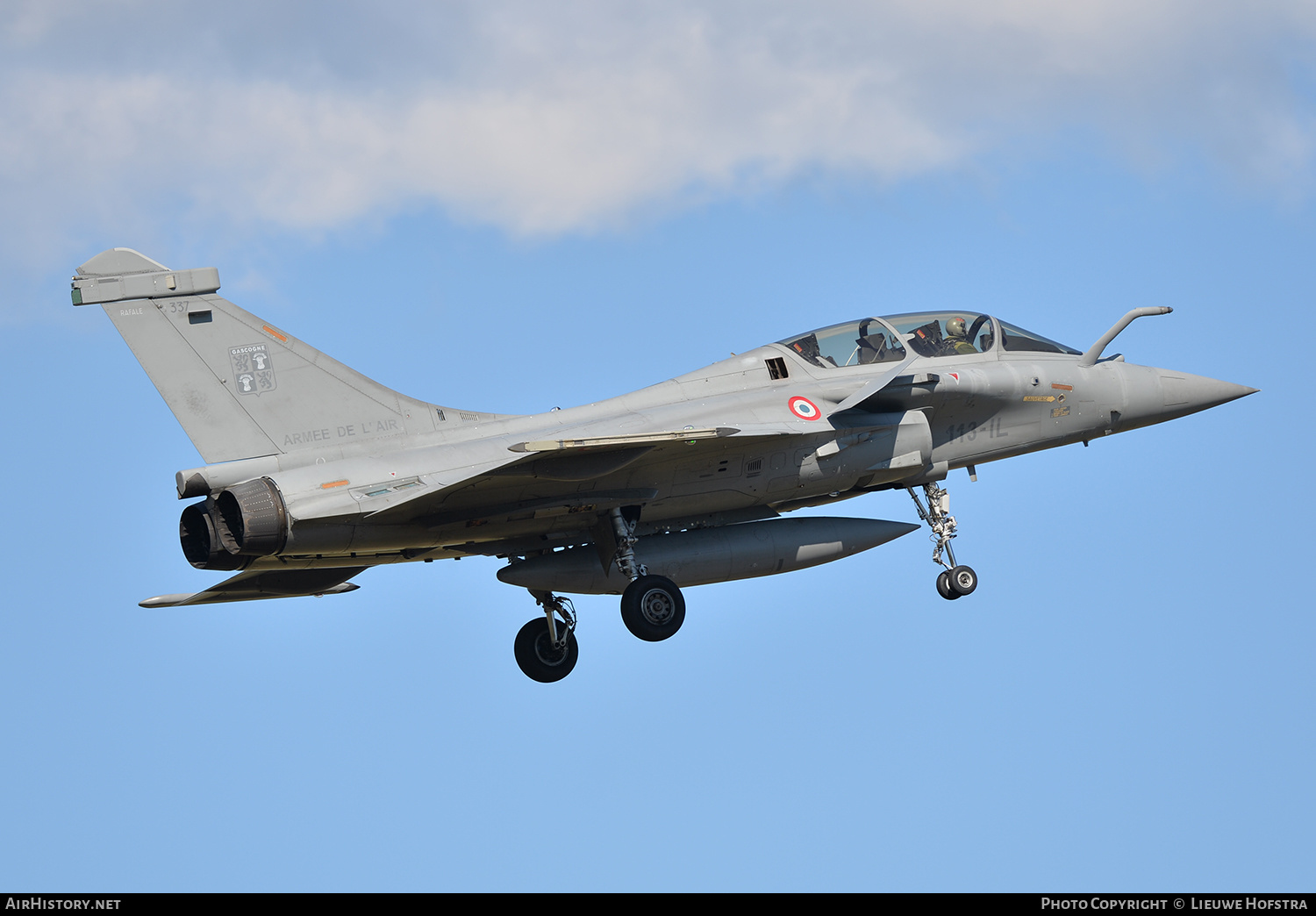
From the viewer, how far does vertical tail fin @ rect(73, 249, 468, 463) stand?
17781 millimetres

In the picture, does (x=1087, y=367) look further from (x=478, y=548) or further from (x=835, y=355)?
(x=478, y=548)

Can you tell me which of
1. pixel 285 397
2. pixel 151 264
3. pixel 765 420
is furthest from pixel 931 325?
pixel 151 264

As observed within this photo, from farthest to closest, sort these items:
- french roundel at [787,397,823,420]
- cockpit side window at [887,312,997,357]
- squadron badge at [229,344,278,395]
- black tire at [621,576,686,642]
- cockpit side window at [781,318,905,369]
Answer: cockpit side window at [887,312,997,357], cockpit side window at [781,318,905,369], french roundel at [787,397,823,420], black tire at [621,576,686,642], squadron badge at [229,344,278,395]

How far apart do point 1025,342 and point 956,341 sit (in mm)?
1163

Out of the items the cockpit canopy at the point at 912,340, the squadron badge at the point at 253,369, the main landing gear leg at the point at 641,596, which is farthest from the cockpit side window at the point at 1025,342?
the squadron badge at the point at 253,369

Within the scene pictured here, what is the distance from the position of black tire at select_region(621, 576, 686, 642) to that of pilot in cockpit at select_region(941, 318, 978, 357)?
5.29 meters

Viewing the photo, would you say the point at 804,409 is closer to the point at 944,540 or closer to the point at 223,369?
the point at 944,540

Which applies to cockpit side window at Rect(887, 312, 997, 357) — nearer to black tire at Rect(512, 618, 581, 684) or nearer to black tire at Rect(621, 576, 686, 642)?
black tire at Rect(621, 576, 686, 642)

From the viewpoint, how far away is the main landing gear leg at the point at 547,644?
68.6 feet

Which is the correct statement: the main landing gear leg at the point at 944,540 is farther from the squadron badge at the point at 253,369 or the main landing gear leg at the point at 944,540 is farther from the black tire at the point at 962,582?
the squadron badge at the point at 253,369

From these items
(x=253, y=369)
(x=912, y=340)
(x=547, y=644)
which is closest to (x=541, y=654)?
(x=547, y=644)

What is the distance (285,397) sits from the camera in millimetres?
18078

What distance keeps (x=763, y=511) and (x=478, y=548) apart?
3.68 meters

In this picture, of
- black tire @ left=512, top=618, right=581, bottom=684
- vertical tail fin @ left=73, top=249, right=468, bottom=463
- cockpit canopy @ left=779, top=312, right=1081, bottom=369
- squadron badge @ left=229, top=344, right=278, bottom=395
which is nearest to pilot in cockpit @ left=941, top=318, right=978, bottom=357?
cockpit canopy @ left=779, top=312, right=1081, bottom=369
